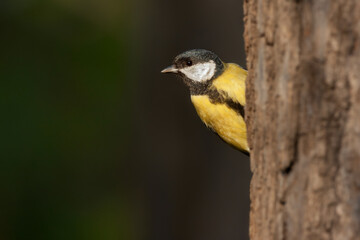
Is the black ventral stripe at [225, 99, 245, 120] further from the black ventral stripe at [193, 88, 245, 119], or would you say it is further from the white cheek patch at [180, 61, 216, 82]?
the white cheek patch at [180, 61, 216, 82]

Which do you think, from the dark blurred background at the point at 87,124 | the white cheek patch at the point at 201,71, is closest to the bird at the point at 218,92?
the white cheek patch at the point at 201,71

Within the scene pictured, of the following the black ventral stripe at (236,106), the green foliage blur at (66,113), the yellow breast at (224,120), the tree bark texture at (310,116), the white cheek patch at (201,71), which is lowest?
the green foliage blur at (66,113)

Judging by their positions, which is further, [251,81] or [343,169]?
[251,81]

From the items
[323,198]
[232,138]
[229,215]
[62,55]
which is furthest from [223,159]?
[62,55]

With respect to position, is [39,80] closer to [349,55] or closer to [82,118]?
[82,118]

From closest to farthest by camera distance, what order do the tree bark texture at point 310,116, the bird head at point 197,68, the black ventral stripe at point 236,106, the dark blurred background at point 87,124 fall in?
the tree bark texture at point 310,116, the black ventral stripe at point 236,106, the bird head at point 197,68, the dark blurred background at point 87,124

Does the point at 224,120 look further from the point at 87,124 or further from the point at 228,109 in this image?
the point at 87,124

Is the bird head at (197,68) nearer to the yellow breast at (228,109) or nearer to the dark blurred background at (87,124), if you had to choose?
the yellow breast at (228,109)
